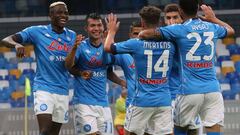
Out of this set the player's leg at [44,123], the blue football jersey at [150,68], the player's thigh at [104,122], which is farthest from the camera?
the player's thigh at [104,122]

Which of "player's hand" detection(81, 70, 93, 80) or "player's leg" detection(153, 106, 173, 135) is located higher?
"player's hand" detection(81, 70, 93, 80)

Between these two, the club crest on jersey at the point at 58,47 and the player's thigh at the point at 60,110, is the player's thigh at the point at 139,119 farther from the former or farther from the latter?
the club crest on jersey at the point at 58,47

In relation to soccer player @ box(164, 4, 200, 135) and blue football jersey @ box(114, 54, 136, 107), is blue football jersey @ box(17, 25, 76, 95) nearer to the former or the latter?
blue football jersey @ box(114, 54, 136, 107)

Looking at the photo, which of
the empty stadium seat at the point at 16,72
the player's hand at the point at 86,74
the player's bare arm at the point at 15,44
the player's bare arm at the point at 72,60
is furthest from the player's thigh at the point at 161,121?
the empty stadium seat at the point at 16,72

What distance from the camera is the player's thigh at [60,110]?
9.81 metres

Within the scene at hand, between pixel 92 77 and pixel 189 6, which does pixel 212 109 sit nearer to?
pixel 189 6

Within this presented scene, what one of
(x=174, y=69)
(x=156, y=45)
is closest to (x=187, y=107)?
(x=156, y=45)

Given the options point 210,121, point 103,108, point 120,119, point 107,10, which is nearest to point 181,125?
point 210,121

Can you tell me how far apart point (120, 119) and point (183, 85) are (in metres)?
7.51

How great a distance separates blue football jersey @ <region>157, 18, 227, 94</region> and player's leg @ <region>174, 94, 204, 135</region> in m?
0.07

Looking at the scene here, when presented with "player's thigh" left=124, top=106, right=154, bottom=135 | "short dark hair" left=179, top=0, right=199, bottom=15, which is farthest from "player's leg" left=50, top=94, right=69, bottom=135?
"short dark hair" left=179, top=0, right=199, bottom=15

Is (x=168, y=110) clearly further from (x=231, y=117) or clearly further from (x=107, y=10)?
(x=107, y=10)

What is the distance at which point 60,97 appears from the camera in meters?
9.88

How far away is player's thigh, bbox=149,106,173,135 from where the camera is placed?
9.13 metres
